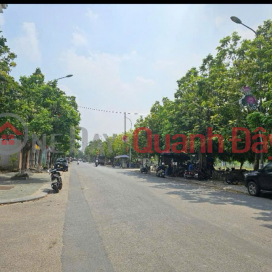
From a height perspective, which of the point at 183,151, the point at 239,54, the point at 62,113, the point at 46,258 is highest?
the point at 239,54

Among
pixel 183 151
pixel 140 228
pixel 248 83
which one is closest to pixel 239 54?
pixel 248 83

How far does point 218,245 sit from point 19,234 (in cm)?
430

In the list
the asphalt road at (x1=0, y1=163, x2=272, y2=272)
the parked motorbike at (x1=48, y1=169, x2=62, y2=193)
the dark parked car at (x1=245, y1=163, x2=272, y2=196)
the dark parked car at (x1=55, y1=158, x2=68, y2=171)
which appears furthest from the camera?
the dark parked car at (x1=55, y1=158, x2=68, y2=171)

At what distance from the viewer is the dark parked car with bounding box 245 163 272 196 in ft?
44.0

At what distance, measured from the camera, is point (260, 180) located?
13.8 m

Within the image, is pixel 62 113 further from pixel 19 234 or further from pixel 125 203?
pixel 19 234

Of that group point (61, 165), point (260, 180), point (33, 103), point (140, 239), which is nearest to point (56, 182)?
point (61, 165)

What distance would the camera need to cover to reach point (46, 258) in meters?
4.83

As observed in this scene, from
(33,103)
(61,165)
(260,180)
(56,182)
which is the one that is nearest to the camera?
(260,180)

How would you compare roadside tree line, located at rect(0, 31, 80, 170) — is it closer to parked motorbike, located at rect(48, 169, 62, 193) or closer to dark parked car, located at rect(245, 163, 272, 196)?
parked motorbike, located at rect(48, 169, 62, 193)

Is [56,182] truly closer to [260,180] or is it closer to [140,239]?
[140,239]

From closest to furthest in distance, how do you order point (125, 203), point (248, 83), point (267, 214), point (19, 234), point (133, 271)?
point (133, 271), point (19, 234), point (267, 214), point (125, 203), point (248, 83)

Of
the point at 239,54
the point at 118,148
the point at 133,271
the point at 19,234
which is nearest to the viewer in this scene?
the point at 133,271

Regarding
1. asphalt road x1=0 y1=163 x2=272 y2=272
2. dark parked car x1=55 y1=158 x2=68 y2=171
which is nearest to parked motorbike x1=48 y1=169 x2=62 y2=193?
dark parked car x1=55 y1=158 x2=68 y2=171
